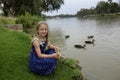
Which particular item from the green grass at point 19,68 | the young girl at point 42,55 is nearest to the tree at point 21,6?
the green grass at point 19,68

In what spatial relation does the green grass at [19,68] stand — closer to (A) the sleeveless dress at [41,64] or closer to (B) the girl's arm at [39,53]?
(A) the sleeveless dress at [41,64]

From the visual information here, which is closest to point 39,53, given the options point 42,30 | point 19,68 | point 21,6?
point 42,30

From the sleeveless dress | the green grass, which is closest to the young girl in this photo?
the sleeveless dress

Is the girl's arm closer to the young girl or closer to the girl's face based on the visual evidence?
the young girl

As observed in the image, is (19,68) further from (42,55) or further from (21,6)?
(21,6)

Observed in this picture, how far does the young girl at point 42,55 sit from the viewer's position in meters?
5.85

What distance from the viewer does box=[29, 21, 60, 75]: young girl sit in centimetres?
585

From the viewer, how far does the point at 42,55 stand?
19.2 feet

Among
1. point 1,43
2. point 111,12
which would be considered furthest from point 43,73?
point 111,12

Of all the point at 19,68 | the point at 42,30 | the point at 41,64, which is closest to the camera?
the point at 41,64

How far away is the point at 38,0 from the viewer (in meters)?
39.1

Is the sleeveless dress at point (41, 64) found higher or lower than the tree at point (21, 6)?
lower

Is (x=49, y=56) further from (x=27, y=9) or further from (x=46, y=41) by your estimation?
(x=27, y=9)

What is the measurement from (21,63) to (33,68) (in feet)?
2.45
